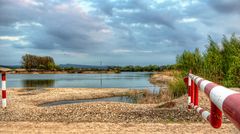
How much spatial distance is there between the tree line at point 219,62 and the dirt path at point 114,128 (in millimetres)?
10533

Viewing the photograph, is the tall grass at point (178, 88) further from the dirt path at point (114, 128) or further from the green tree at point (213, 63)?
the dirt path at point (114, 128)

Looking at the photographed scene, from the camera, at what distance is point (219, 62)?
1945cm

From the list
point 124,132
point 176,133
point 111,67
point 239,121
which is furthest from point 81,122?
point 111,67

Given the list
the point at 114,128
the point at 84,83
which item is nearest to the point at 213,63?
the point at 114,128

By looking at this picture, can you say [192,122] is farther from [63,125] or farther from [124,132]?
[63,125]

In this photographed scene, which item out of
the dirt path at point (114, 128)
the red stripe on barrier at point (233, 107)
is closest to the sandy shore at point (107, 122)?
the dirt path at point (114, 128)

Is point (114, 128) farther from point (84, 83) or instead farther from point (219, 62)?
point (84, 83)

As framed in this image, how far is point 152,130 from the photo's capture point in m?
7.57

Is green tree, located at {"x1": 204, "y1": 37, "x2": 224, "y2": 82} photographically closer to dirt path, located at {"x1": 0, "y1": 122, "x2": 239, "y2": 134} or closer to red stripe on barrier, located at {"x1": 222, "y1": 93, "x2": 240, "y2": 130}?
dirt path, located at {"x1": 0, "y1": 122, "x2": 239, "y2": 134}

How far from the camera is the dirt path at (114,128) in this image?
24.5 ft

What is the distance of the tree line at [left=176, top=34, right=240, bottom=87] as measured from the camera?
18047mm

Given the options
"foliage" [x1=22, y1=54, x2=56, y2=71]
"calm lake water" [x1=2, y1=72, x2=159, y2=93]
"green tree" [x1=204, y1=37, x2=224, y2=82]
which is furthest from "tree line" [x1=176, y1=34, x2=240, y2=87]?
"foliage" [x1=22, y1=54, x2=56, y2=71]

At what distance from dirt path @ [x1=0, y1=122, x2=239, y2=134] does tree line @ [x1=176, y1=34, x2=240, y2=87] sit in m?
10.5

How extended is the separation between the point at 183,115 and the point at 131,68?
123m
